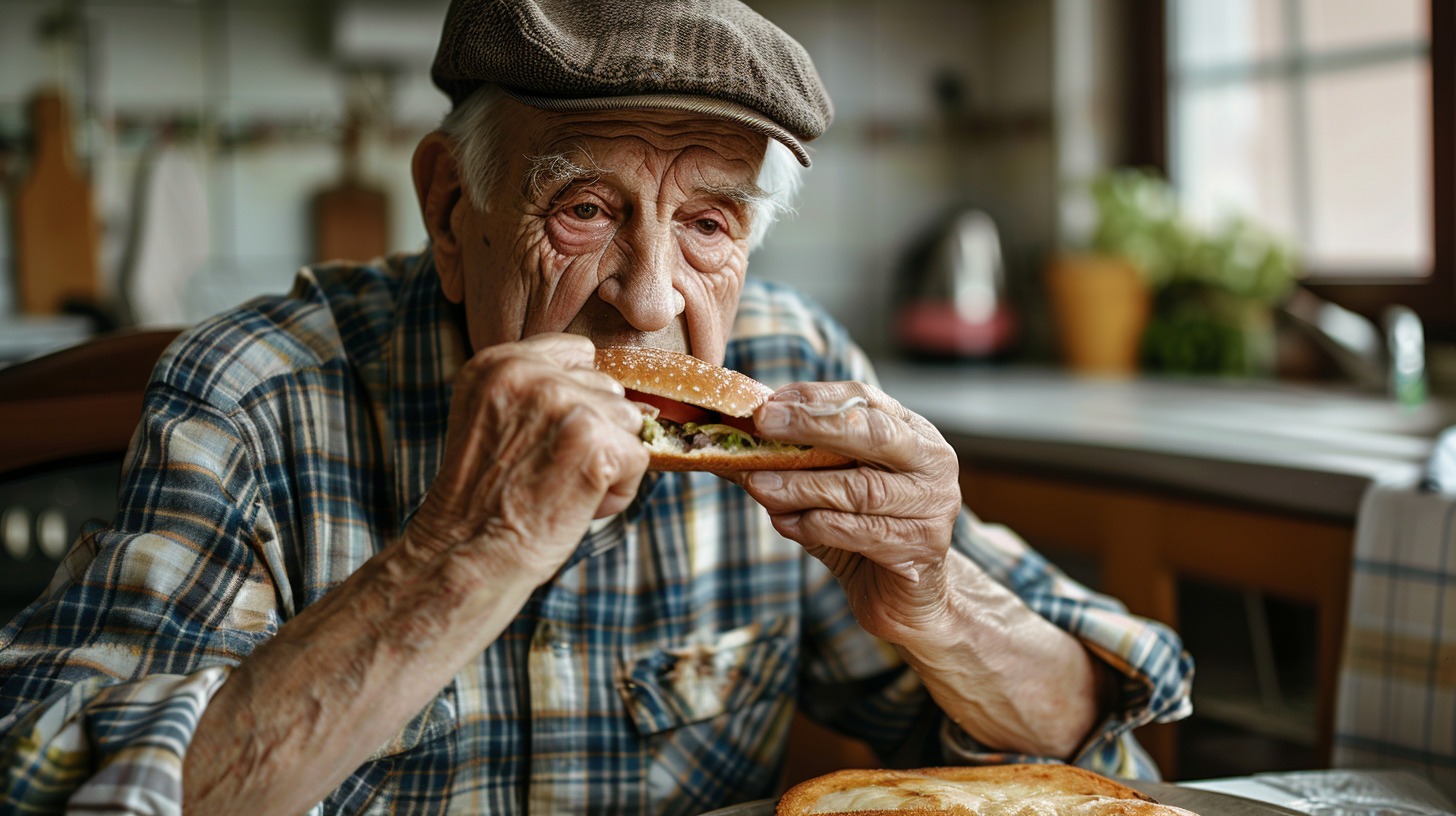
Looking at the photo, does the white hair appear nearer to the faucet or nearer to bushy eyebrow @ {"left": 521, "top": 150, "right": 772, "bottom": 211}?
bushy eyebrow @ {"left": 521, "top": 150, "right": 772, "bottom": 211}

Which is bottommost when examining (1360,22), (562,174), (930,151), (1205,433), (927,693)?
(927,693)

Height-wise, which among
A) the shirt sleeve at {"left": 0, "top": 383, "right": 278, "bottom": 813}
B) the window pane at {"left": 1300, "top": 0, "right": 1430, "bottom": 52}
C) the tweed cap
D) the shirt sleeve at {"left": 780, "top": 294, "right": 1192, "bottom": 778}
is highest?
the window pane at {"left": 1300, "top": 0, "right": 1430, "bottom": 52}

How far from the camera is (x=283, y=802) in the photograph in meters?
0.81

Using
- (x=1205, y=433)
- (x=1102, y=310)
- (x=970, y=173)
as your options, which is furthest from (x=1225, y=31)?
(x=1205, y=433)

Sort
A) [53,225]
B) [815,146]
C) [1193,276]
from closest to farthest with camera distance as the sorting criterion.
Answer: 1. [1193,276]
2. [53,225]
3. [815,146]

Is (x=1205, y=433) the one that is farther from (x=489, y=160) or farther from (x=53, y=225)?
(x=53, y=225)

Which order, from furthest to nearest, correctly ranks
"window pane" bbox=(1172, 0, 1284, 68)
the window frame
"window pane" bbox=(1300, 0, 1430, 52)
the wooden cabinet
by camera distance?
"window pane" bbox=(1172, 0, 1284, 68), "window pane" bbox=(1300, 0, 1430, 52), the window frame, the wooden cabinet

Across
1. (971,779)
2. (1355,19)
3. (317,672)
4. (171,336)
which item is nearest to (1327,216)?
(1355,19)

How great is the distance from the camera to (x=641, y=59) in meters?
1.01

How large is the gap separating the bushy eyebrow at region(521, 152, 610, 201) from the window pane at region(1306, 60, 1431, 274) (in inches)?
79.0

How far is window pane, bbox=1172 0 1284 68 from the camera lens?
2.80m

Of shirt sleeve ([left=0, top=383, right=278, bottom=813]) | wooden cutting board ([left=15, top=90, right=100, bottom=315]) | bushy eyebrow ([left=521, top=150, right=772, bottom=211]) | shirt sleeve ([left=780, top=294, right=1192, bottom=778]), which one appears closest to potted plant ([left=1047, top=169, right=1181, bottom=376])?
shirt sleeve ([left=780, top=294, right=1192, bottom=778])

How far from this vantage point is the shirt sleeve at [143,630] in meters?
0.79

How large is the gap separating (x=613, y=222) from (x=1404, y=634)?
1.00 m
